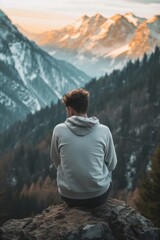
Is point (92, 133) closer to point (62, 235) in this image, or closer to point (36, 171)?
point (62, 235)

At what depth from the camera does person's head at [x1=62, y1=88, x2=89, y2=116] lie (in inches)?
504

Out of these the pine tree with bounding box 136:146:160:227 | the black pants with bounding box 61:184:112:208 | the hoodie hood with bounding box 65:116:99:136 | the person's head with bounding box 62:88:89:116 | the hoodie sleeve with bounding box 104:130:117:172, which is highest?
the person's head with bounding box 62:88:89:116

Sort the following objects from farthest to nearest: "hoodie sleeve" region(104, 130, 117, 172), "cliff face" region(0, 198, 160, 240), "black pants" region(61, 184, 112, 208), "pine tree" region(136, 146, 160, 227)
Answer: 1. "pine tree" region(136, 146, 160, 227)
2. "hoodie sleeve" region(104, 130, 117, 172)
3. "black pants" region(61, 184, 112, 208)
4. "cliff face" region(0, 198, 160, 240)

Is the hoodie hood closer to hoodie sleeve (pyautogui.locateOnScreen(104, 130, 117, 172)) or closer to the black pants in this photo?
hoodie sleeve (pyautogui.locateOnScreen(104, 130, 117, 172))

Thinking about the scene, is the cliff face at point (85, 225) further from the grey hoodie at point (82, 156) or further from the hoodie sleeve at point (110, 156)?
the hoodie sleeve at point (110, 156)

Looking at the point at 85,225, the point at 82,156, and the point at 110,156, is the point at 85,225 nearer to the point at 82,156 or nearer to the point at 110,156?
the point at 82,156

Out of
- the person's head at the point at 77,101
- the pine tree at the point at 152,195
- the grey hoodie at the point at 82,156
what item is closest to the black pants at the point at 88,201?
the grey hoodie at the point at 82,156

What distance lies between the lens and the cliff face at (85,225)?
39.7 feet

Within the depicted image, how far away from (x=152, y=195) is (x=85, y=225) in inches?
752

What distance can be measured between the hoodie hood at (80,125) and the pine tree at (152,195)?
17.0 metres

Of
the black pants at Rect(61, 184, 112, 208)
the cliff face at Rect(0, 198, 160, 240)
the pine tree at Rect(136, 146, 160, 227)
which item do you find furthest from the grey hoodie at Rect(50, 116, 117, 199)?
the pine tree at Rect(136, 146, 160, 227)

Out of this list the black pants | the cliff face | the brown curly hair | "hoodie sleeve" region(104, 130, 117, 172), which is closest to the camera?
the cliff face

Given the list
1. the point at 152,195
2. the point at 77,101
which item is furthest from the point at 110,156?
the point at 152,195

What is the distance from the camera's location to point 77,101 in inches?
510
